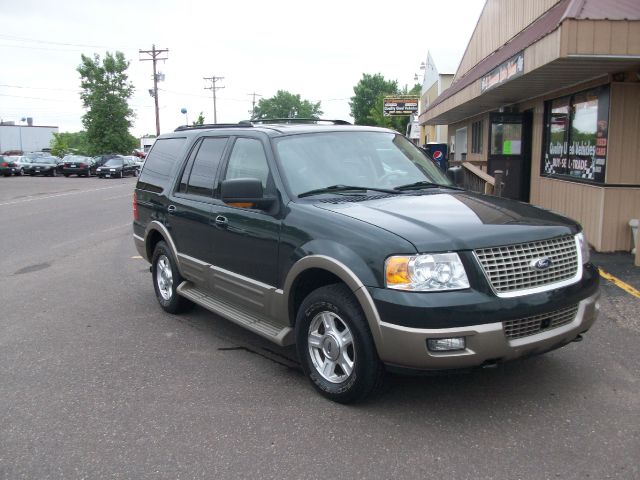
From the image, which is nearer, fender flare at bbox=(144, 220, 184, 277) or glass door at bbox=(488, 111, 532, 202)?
fender flare at bbox=(144, 220, 184, 277)

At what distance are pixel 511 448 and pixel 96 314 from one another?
4.51 m

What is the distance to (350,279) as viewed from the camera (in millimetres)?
3680

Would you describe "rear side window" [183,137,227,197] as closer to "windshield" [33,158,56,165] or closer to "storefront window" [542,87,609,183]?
"storefront window" [542,87,609,183]

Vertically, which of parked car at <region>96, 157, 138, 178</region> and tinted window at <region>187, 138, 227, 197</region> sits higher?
tinted window at <region>187, 138, 227, 197</region>

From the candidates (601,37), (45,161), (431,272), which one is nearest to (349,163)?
(431,272)

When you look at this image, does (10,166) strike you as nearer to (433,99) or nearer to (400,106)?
(433,99)

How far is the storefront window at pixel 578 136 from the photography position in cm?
877

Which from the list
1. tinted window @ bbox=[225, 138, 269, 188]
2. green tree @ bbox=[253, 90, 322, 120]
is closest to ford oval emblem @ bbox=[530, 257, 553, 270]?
tinted window @ bbox=[225, 138, 269, 188]

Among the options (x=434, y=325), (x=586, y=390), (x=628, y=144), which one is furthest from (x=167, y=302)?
(x=628, y=144)

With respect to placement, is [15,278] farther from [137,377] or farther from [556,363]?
[556,363]

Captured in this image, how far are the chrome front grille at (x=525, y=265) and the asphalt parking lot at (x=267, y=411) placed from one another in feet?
2.25

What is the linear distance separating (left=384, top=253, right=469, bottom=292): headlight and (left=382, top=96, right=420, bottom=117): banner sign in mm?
56788

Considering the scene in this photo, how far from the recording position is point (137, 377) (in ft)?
14.9

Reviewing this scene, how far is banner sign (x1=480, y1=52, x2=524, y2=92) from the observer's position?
897cm
